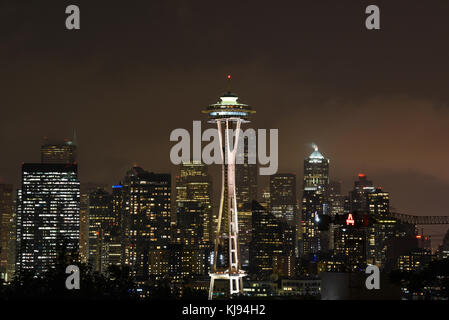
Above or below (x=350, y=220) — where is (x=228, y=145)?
above

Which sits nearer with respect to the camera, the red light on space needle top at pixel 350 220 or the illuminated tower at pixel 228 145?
the red light on space needle top at pixel 350 220

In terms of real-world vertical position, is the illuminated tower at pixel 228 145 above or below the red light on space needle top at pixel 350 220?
above

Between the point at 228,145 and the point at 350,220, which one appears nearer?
the point at 350,220

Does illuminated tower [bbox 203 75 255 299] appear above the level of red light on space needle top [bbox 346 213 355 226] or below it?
above

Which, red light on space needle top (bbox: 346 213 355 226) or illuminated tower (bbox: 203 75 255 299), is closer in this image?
red light on space needle top (bbox: 346 213 355 226)
